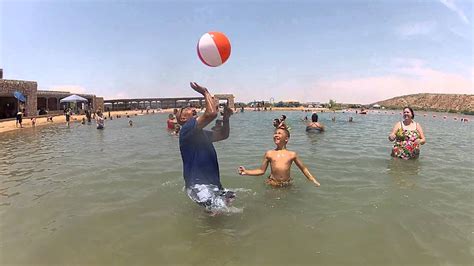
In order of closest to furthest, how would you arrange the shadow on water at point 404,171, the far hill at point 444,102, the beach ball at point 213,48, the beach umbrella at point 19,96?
the beach ball at point 213,48
the shadow on water at point 404,171
the beach umbrella at point 19,96
the far hill at point 444,102

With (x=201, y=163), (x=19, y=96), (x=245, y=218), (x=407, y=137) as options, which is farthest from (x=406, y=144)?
(x=19, y=96)

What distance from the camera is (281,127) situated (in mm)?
6844

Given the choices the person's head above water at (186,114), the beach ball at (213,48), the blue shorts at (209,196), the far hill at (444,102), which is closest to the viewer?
the blue shorts at (209,196)

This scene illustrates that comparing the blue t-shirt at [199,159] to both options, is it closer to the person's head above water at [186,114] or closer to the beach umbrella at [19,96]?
the person's head above water at [186,114]

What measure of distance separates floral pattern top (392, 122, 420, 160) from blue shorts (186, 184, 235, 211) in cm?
793

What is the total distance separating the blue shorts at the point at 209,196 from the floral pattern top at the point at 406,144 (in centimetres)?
793

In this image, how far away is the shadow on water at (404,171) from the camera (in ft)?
26.4

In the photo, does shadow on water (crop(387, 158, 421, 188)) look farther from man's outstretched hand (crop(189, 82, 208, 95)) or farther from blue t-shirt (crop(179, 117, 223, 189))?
man's outstretched hand (crop(189, 82, 208, 95))

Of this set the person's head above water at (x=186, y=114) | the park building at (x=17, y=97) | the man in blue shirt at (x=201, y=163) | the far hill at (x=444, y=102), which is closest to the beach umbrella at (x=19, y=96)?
the park building at (x=17, y=97)

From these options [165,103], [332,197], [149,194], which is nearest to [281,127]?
[332,197]

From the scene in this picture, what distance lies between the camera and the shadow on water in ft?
26.4

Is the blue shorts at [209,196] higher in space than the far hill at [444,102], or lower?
lower

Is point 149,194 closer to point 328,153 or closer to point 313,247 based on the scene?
point 313,247

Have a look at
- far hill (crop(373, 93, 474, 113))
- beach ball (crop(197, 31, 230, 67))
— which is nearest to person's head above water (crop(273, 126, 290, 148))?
beach ball (crop(197, 31, 230, 67))
